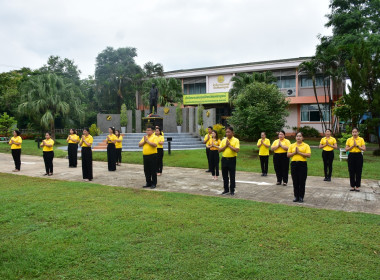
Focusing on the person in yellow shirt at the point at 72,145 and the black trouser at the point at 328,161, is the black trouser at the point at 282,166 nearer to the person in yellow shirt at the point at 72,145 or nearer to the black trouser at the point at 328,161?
the black trouser at the point at 328,161

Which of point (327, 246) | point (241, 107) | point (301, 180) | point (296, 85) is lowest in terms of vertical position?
point (327, 246)

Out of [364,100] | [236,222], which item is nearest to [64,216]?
[236,222]

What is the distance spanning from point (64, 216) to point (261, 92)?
48.6ft

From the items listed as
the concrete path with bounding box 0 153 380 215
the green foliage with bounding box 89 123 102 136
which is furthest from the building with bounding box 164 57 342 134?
the concrete path with bounding box 0 153 380 215

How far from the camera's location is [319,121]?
31.6 metres

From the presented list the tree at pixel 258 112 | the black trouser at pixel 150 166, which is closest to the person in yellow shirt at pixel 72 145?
the black trouser at pixel 150 166

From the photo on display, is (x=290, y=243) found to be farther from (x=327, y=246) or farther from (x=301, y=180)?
(x=301, y=180)

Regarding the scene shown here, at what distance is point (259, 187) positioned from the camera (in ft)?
27.7

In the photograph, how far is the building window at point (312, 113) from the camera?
31.4 meters

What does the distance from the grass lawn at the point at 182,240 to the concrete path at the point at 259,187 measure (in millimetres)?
816

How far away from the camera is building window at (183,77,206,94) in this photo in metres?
Answer: 37.7

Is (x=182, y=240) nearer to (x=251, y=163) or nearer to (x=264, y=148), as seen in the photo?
(x=264, y=148)

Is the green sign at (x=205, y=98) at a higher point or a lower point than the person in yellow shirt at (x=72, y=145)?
higher

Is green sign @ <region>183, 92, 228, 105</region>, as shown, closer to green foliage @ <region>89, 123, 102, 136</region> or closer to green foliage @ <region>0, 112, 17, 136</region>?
green foliage @ <region>89, 123, 102, 136</region>
